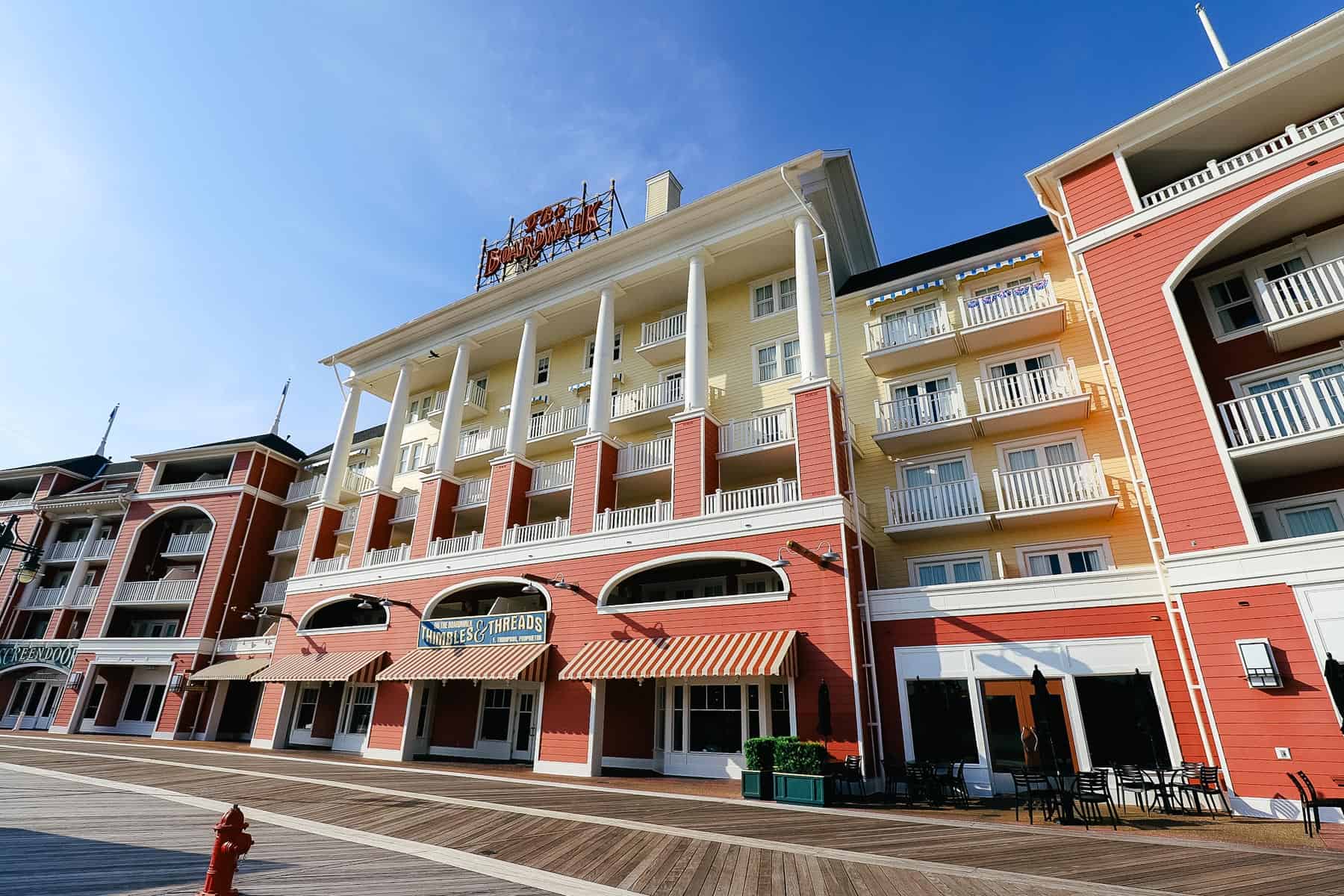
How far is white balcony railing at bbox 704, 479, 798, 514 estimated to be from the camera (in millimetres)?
17234

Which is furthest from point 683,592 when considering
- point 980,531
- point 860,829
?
point 860,829

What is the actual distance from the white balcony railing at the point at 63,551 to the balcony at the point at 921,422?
45112 millimetres

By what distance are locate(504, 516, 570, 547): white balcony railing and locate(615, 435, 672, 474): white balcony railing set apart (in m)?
2.65

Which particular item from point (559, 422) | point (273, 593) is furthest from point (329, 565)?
point (559, 422)

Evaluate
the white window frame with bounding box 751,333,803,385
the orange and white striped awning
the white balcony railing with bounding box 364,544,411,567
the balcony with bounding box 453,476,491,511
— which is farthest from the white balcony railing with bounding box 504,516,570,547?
the white window frame with bounding box 751,333,803,385

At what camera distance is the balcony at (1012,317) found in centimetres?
1822

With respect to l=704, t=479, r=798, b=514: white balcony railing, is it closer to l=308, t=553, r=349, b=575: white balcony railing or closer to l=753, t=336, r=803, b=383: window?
l=753, t=336, r=803, b=383: window

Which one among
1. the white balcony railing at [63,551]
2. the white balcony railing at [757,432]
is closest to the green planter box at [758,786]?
the white balcony railing at [757,432]

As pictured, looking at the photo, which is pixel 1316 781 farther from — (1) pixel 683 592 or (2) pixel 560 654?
(2) pixel 560 654

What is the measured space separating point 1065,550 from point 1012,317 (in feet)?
22.6

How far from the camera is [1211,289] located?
16000 millimetres

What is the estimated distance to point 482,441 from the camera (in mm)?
27594

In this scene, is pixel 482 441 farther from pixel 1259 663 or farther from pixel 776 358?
pixel 1259 663

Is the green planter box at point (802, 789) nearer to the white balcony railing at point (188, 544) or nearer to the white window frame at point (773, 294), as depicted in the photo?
the white window frame at point (773, 294)
